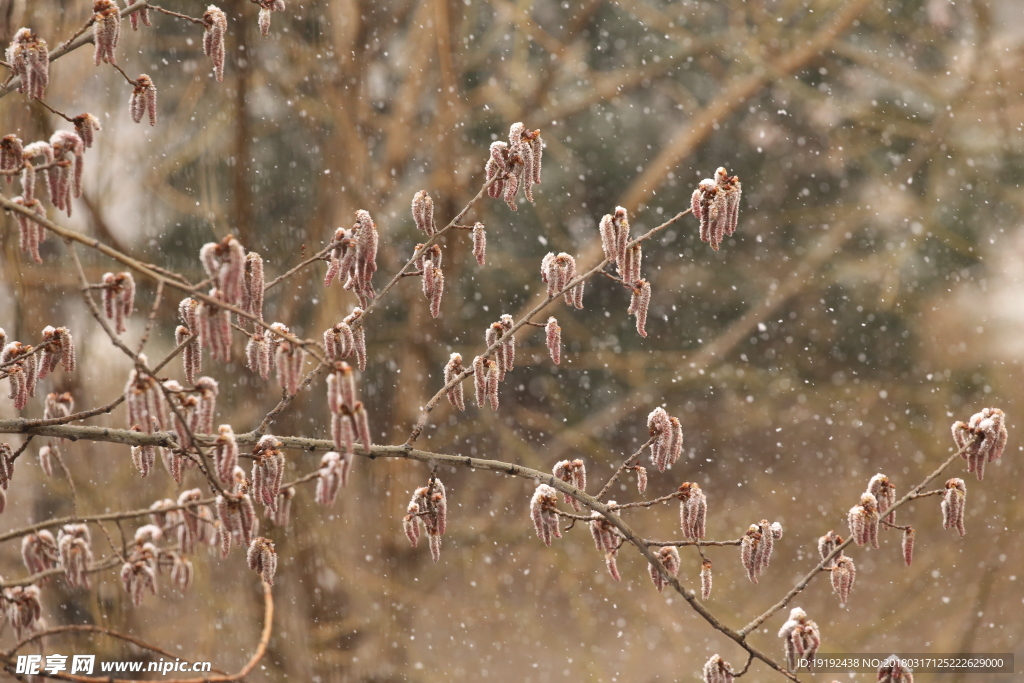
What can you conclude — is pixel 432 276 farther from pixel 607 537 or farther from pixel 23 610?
pixel 23 610

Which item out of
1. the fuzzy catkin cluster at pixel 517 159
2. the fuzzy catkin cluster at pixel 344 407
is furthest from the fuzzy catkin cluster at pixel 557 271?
the fuzzy catkin cluster at pixel 344 407

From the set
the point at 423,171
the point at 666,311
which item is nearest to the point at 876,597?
the point at 666,311

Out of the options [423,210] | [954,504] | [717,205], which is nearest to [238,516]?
[423,210]

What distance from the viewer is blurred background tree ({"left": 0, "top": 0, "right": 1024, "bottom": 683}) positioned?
1.92 m

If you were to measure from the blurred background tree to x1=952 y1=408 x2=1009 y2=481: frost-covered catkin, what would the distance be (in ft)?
4.33

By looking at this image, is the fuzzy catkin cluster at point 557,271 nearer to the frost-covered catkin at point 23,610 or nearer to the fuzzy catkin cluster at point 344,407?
the fuzzy catkin cluster at point 344,407

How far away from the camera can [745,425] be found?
204 centimetres

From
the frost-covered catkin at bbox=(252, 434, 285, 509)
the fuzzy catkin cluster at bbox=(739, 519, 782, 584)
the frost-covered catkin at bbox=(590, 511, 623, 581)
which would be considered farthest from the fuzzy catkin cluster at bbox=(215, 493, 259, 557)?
the fuzzy catkin cluster at bbox=(739, 519, 782, 584)

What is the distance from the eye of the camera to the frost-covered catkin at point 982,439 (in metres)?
0.70

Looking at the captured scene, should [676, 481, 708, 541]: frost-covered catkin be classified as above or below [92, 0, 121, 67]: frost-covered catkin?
below

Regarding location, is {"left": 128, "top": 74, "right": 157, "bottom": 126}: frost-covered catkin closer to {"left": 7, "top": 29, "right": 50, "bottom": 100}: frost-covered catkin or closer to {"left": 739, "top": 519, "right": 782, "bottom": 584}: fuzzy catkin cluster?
{"left": 7, "top": 29, "right": 50, "bottom": 100}: frost-covered catkin

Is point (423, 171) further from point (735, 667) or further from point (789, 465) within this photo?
point (735, 667)

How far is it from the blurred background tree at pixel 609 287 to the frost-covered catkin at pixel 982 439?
1.32 metres

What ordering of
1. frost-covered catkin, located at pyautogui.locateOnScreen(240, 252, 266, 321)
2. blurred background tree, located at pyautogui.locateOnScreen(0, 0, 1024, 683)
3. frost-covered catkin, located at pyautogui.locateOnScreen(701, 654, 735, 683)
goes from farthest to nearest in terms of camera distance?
blurred background tree, located at pyautogui.locateOnScreen(0, 0, 1024, 683), frost-covered catkin, located at pyautogui.locateOnScreen(701, 654, 735, 683), frost-covered catkin, located at pyautogui.locateOnScreen(240, 252, 266, 321)
